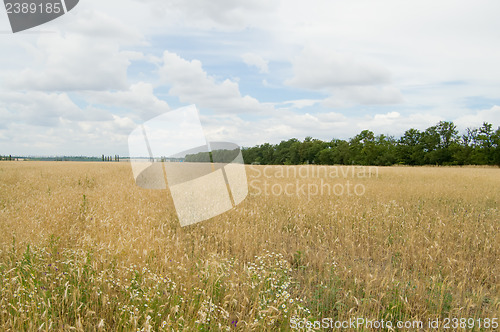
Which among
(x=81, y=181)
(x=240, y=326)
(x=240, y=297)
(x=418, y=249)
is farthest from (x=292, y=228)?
(x=81, y=181)

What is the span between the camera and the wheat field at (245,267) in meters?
2.90

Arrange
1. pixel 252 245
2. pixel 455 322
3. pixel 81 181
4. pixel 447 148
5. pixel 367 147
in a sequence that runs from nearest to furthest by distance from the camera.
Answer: pixel 455 322
pixel 252 245
pixel 81 181
pixel 447 148
pixel 367 147

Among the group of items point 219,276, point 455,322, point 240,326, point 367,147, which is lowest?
A: point 455,322

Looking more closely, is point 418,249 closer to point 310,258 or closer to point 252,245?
point 310,258

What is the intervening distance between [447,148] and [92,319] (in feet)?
216

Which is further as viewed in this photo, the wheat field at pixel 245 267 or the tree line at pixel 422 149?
A: the tree line at pixel 422 149

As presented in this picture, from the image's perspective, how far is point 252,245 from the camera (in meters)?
5.01

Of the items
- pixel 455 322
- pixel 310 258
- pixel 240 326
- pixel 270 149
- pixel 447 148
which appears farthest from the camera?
pixel 270 149

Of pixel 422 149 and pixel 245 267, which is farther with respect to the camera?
pixel 422 149

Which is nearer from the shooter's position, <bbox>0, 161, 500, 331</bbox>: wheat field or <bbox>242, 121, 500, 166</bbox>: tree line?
<bbox>0, 161, 500, 331</bbox>: wheat field

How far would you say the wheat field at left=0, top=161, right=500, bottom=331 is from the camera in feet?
9.52

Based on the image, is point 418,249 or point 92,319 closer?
point 92,319

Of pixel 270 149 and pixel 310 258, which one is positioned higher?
pixel 270 149

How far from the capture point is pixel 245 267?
12.2 feet
